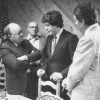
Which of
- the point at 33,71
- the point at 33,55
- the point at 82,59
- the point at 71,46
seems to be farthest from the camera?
the point at 33,71

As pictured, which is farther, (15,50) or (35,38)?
(35,38)

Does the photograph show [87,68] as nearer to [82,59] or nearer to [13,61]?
[82,59]

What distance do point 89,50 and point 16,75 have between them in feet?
4.57

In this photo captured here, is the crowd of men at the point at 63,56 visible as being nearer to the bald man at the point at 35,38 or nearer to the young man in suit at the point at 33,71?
the young man in suit at the point at 33,71

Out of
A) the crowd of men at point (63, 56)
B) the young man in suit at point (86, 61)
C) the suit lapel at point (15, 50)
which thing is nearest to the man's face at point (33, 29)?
the crowd of men at point (63, 56)

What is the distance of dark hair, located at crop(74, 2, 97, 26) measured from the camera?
2635mm

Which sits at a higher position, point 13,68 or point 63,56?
point 63,56

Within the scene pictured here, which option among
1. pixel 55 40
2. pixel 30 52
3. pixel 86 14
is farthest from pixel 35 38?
pixel 86 14

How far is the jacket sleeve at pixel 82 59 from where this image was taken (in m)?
2.54

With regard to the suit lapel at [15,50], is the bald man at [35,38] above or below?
above

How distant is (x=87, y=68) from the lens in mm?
2572

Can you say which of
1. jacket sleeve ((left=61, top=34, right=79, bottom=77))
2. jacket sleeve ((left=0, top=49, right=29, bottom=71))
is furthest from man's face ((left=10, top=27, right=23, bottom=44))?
jacket sleeve ((left=61, top=34, right=79, bottom=77))

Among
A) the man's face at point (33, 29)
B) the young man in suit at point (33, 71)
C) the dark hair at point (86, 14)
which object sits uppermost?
the man's face at point (33, 29)

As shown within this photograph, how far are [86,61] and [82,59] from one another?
1.3 inches
